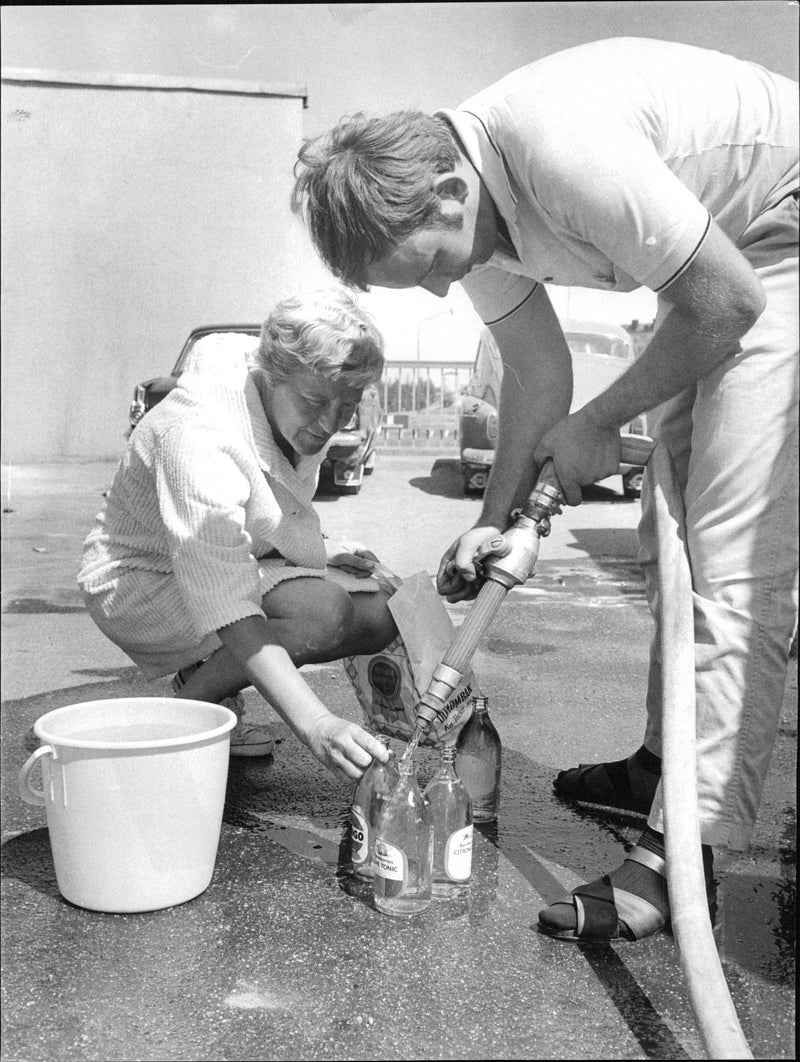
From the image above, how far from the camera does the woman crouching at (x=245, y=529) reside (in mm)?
1577

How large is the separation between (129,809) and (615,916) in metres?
0.71

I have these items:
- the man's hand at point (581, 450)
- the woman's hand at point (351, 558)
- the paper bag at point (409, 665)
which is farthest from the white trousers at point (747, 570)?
the woman's hand at point (351, 558)

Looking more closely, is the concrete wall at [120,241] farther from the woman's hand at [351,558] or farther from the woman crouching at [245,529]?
the woman's hand at [351,558]

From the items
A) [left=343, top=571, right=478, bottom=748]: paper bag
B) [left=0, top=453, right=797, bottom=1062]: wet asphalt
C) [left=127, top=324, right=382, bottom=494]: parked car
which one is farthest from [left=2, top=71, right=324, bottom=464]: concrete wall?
[left=343, top=571, right=478, bottom=748]: paper bag

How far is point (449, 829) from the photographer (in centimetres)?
154

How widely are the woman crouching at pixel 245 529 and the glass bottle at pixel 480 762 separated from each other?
26 centimetres

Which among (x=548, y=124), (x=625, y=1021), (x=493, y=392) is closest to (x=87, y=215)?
(x=493, y=392)

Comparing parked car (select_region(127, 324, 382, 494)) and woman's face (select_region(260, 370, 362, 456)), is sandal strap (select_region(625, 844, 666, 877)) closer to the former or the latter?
woman's face (select_region(260, 370, 362, 456))

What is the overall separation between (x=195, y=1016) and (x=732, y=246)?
1.19m

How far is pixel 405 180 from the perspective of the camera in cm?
132

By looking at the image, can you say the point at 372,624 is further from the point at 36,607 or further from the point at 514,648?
the point at 36,607

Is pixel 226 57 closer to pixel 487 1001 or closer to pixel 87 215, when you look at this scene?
pixel 87 215

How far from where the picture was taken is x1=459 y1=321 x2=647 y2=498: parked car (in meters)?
2.09

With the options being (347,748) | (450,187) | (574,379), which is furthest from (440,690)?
(574,379)
